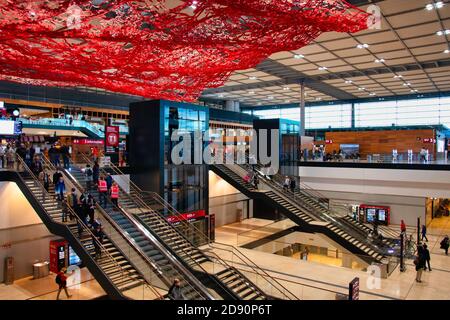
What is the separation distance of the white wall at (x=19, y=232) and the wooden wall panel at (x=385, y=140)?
26.8 m

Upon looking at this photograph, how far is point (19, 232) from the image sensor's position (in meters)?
A: 15.2

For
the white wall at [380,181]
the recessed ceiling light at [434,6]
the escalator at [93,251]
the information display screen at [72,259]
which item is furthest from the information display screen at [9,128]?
the white wall at [380,181]

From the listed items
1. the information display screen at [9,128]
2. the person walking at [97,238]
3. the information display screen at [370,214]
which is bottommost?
the information display screen at [370,214]

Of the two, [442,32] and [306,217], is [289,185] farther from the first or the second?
[442,32]

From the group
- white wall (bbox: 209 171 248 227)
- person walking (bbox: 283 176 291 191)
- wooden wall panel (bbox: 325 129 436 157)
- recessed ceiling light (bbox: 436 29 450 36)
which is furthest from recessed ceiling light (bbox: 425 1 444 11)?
wooden wall panel (bbox: 325 129 436 157)

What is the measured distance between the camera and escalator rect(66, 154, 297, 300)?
1288 cm

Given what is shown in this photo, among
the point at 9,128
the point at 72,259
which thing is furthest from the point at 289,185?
the point at 9,128

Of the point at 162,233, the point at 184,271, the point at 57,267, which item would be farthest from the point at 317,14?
the point at 57,267

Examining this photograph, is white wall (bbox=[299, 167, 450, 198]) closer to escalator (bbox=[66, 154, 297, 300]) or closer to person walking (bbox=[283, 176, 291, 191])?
person walking (bbox=[283, 176, 291, 191])

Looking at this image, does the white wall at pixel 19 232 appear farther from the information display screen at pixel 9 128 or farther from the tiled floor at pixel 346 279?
the tiled floor at pixel 346 279

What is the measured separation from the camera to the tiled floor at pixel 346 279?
12.9 meters

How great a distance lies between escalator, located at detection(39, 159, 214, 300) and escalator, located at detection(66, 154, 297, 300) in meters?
0.62

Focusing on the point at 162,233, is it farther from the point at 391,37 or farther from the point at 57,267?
the point at 391,37

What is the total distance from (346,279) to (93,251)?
1014 cm
